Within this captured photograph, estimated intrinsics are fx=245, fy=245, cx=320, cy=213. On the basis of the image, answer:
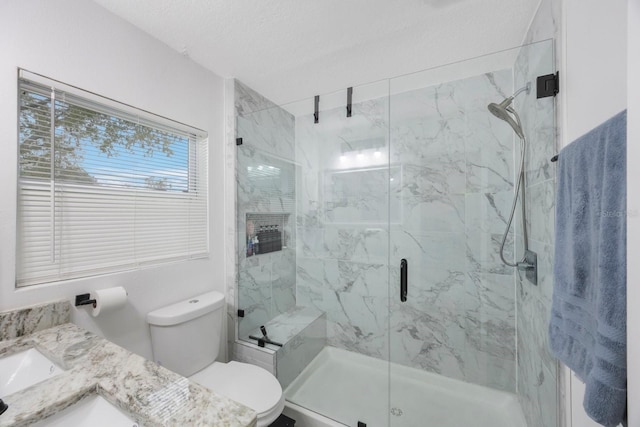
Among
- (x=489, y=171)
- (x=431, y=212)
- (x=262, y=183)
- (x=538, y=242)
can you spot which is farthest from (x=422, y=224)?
(x=262, y=183)

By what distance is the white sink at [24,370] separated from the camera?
2.65 feet

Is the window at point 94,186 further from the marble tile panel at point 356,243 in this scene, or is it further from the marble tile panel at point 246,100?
the marble tile panel at point 356,243

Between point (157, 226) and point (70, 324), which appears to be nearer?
point (70, 324)

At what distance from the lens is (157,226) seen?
58.0 inches

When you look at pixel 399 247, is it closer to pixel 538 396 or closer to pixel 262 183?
pixel 538 396

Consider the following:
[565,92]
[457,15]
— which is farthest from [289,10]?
[565,92]

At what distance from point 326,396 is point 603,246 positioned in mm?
1802

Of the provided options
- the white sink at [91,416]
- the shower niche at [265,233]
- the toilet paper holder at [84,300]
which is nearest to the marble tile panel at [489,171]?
the shower niche at [265,233]

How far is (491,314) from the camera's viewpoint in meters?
1.68

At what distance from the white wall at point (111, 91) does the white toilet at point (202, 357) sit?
11 centimetres

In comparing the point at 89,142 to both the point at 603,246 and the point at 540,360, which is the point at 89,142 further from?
the point at 540,360

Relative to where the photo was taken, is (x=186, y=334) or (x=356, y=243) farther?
(x=356, y=243)

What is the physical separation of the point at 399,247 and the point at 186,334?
4.96 ft

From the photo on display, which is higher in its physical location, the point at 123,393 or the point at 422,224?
the point at 422,224
